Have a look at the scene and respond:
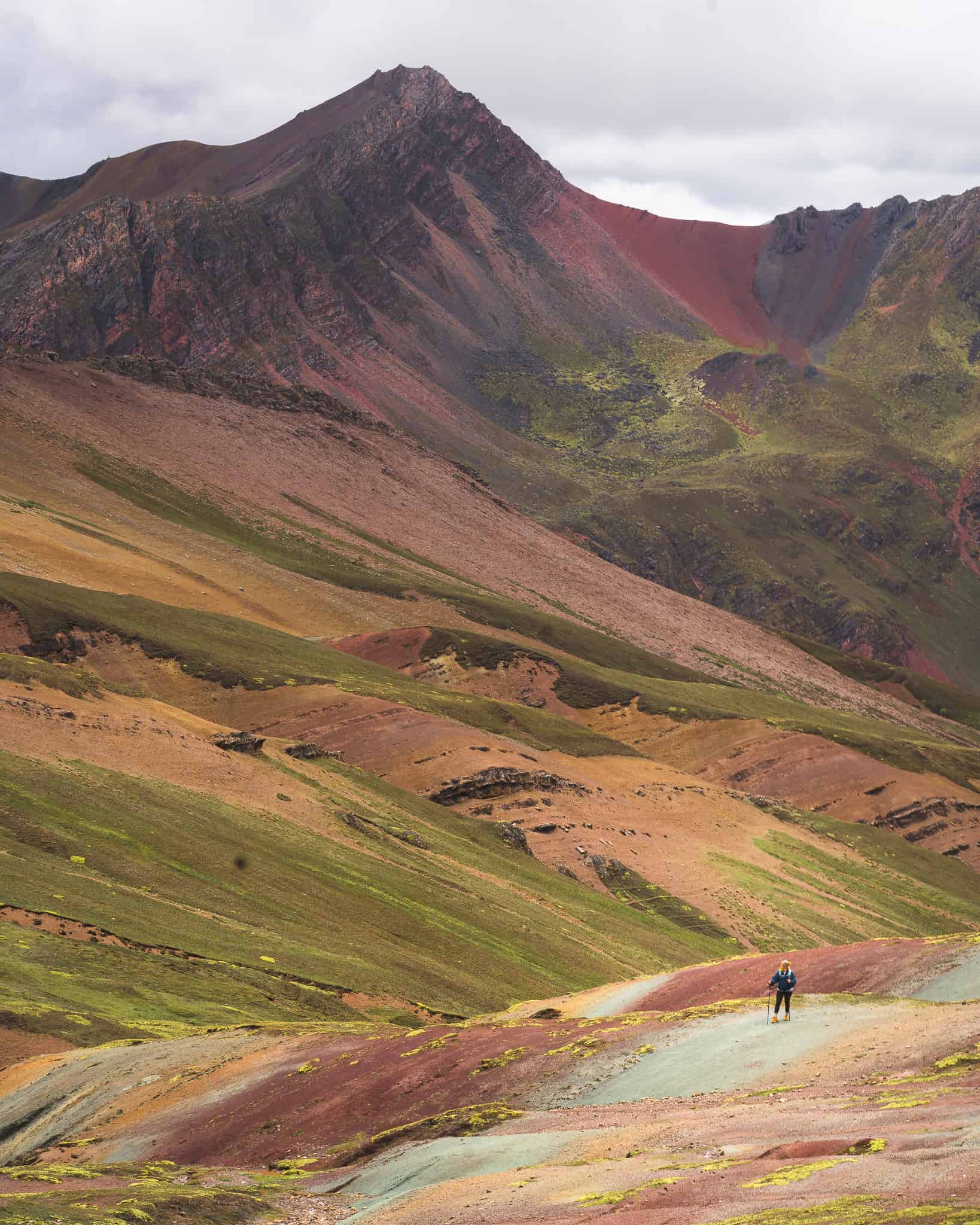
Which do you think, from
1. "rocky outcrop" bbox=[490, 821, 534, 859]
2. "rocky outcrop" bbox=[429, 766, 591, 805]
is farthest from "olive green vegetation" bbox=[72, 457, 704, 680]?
"rocky outcrop" bbox=[490, 821, 534, 859]

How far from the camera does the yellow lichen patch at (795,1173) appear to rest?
24.5m

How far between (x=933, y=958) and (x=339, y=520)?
6145 inches

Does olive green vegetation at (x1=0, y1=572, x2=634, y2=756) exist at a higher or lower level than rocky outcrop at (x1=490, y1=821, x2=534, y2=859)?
higher

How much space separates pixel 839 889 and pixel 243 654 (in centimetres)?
5221

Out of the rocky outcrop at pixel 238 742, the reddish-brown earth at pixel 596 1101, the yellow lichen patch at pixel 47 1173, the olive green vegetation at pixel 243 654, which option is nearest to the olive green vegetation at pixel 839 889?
the olive green vegetation at pixel 243 654

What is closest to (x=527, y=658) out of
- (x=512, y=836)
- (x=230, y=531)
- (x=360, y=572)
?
(x=360, y=572)

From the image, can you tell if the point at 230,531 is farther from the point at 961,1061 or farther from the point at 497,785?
the point at 961,1061

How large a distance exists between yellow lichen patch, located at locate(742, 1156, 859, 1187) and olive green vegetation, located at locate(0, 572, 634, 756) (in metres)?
85.6

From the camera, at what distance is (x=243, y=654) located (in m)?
116

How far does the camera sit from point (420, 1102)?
38.1 meters

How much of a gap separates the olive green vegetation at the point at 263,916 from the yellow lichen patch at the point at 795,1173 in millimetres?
30073

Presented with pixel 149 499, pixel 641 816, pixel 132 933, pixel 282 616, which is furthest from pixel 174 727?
pixel 149 499

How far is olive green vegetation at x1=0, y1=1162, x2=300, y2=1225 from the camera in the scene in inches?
1097

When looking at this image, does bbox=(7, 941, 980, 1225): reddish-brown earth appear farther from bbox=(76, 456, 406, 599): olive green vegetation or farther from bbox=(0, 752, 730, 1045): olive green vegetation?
bbox=(76, 456, 406, 599): olive green vegetation
